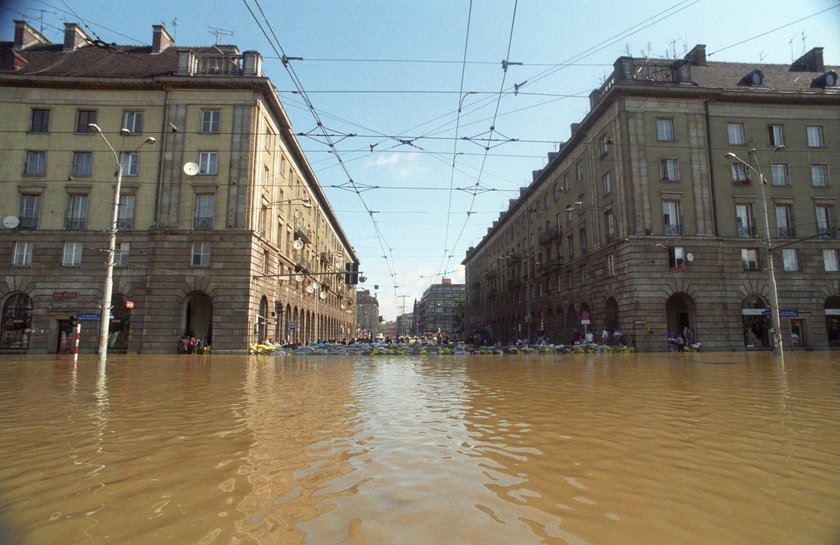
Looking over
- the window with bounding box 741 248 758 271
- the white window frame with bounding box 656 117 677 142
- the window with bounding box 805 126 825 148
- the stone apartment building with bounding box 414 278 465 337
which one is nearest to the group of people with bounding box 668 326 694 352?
the window with bounding box 741 248 758 271

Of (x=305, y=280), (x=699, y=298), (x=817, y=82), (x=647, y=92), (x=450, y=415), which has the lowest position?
(x=450, y=415)

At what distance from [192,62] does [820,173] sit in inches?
1718

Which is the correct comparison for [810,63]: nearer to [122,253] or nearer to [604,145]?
[604,145]

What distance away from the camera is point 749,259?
31.5 meters

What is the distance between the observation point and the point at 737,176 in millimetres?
32281

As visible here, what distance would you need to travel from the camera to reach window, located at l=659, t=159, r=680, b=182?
3153 centimetres

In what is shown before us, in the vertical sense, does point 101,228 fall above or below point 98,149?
below

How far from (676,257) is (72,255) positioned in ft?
126

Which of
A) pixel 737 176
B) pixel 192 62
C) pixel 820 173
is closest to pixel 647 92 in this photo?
pixel 737 176

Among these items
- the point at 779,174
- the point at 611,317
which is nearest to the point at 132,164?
the point at 611,317

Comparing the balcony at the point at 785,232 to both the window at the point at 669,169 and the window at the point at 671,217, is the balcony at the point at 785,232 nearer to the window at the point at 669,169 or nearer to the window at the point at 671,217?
the window at the point at 671,217

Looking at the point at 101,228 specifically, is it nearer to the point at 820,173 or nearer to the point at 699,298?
the point at 699,298

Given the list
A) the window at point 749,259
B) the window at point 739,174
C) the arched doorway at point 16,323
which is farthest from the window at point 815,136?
the arched doorway at point 16,323

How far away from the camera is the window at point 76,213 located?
2947cm
